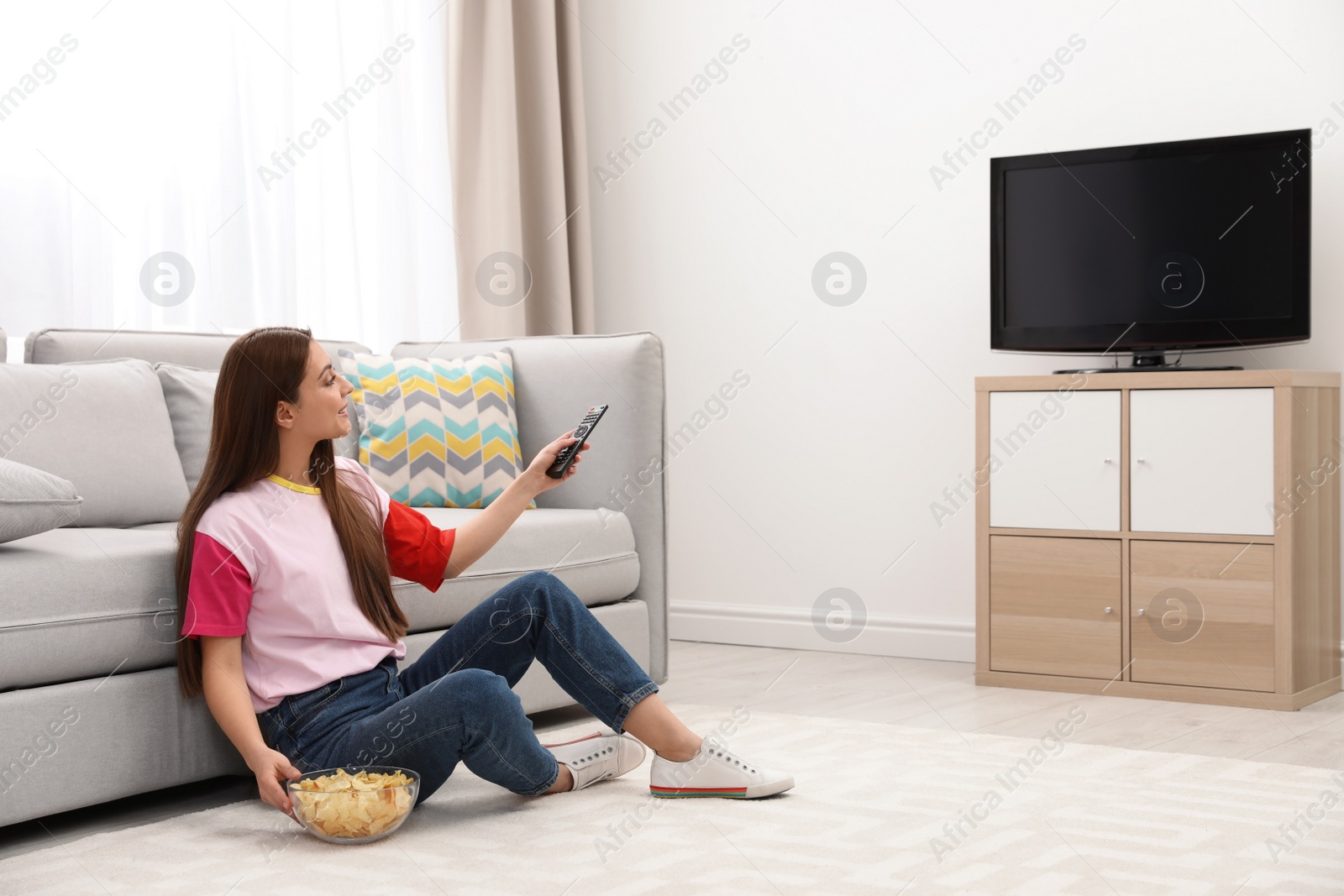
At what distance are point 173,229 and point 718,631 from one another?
1826 mm

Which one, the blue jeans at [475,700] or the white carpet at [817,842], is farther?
the blue jeans at [475,700]

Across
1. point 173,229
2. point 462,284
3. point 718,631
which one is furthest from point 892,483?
point 173,229

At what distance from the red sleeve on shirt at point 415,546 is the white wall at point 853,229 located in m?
1.74

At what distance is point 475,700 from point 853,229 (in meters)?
2.14

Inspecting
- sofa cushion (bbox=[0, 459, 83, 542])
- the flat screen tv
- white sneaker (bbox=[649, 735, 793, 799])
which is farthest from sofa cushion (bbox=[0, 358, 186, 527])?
the flat screen tv

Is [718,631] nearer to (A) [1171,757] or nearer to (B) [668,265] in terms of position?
(B) [668,265]

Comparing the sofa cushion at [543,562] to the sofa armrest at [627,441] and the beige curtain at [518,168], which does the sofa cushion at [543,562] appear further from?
the beige curtain at [518,168]

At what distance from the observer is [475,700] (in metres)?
1.73

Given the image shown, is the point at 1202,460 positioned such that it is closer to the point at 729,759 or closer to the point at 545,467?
the point at 729,759

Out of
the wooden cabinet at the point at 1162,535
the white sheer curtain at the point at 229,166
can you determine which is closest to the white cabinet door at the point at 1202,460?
the wooden cabinet at the point at 1162,535

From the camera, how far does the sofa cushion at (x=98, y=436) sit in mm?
2164

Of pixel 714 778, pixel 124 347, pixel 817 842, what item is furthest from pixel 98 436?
pixel 817 842

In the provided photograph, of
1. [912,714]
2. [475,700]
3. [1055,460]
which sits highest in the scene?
[1055,460]

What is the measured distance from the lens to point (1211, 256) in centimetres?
285
